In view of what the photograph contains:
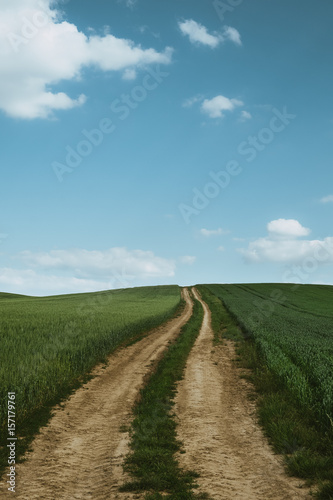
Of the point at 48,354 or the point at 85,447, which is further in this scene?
the point at 48,354

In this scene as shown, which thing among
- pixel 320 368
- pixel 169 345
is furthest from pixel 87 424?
pixel 169 345

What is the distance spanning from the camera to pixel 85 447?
8.62 m

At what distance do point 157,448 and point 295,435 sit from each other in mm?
3501

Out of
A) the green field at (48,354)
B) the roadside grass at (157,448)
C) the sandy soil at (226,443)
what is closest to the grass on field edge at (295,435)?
the sandy soil at (226,443)

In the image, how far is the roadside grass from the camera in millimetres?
6512

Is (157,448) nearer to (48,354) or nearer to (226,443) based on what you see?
(226,443)

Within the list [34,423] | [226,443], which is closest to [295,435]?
[226,443]

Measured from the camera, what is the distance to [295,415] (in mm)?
9781

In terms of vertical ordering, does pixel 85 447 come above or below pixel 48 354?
below

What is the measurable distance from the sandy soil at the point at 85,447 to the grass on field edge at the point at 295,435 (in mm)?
3610

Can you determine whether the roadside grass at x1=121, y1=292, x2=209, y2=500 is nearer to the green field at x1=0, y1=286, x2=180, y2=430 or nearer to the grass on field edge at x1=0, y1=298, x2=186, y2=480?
the grass on field edge at x1=0, y1=298, x2=186, y2=480

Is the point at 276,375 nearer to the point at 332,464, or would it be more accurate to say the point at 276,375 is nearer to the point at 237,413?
the point at 237,413

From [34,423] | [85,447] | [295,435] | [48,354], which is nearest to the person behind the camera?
[295,435]

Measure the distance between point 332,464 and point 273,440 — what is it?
5.66ft
